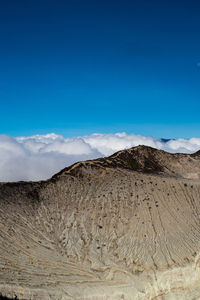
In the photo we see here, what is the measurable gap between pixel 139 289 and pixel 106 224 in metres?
17.6

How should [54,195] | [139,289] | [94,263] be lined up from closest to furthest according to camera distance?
[139,289], [94,263], [54,195]

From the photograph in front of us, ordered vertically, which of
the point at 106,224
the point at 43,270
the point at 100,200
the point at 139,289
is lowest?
the point at 139,289

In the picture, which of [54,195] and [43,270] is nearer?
[43,270]

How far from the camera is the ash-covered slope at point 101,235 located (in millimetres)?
38500

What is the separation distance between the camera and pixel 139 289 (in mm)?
38812

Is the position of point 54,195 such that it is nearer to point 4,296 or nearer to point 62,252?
point 62,252

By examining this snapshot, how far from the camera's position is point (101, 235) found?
52.3 m

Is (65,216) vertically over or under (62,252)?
over

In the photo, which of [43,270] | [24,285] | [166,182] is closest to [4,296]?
[24,285]

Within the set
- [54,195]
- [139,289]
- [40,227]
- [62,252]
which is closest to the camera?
[139,289]

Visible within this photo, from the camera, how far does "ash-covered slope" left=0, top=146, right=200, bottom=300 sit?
38.5m

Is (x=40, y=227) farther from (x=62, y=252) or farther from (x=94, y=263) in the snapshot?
(x=94, y=263)

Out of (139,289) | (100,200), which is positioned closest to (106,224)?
(100,200)

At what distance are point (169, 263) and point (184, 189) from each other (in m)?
23.8
